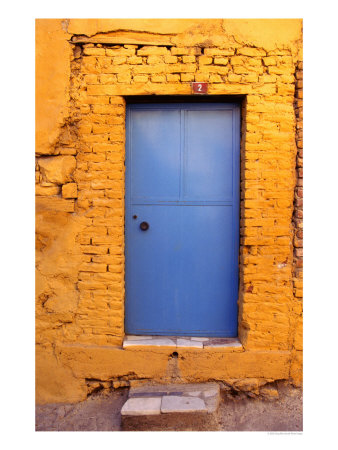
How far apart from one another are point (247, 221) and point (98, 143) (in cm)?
140

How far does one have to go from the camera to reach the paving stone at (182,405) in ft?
8.63

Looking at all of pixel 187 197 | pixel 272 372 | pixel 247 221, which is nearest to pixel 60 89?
pixel 187 197

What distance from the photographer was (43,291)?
2973 mm

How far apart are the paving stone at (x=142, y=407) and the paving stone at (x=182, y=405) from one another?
5 cm

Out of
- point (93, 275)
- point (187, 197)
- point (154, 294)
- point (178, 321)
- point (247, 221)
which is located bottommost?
point (178, 321)

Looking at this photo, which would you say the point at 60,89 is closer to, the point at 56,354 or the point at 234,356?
the point at 56,354

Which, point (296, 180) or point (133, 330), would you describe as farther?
point (133, 330)

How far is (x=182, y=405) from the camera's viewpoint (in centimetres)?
267

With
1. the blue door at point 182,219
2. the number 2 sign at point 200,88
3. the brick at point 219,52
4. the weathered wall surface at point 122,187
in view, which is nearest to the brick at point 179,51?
the weathered wall surface at point 122,187

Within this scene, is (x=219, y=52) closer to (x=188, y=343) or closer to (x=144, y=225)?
(x=144, y=225)

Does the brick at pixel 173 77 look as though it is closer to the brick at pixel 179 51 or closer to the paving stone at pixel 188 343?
the brick at pixel 179 51

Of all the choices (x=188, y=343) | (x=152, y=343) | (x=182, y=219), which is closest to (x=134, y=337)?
(x=152, y=343)

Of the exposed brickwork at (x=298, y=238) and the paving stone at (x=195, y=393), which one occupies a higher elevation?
the exposed brickwork at (x=298, y=238)

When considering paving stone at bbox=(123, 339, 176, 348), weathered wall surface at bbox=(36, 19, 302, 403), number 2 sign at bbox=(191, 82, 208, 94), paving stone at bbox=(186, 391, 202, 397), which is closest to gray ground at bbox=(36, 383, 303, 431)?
weathered wall surface at bbox=(36, 19, 302, 403)
